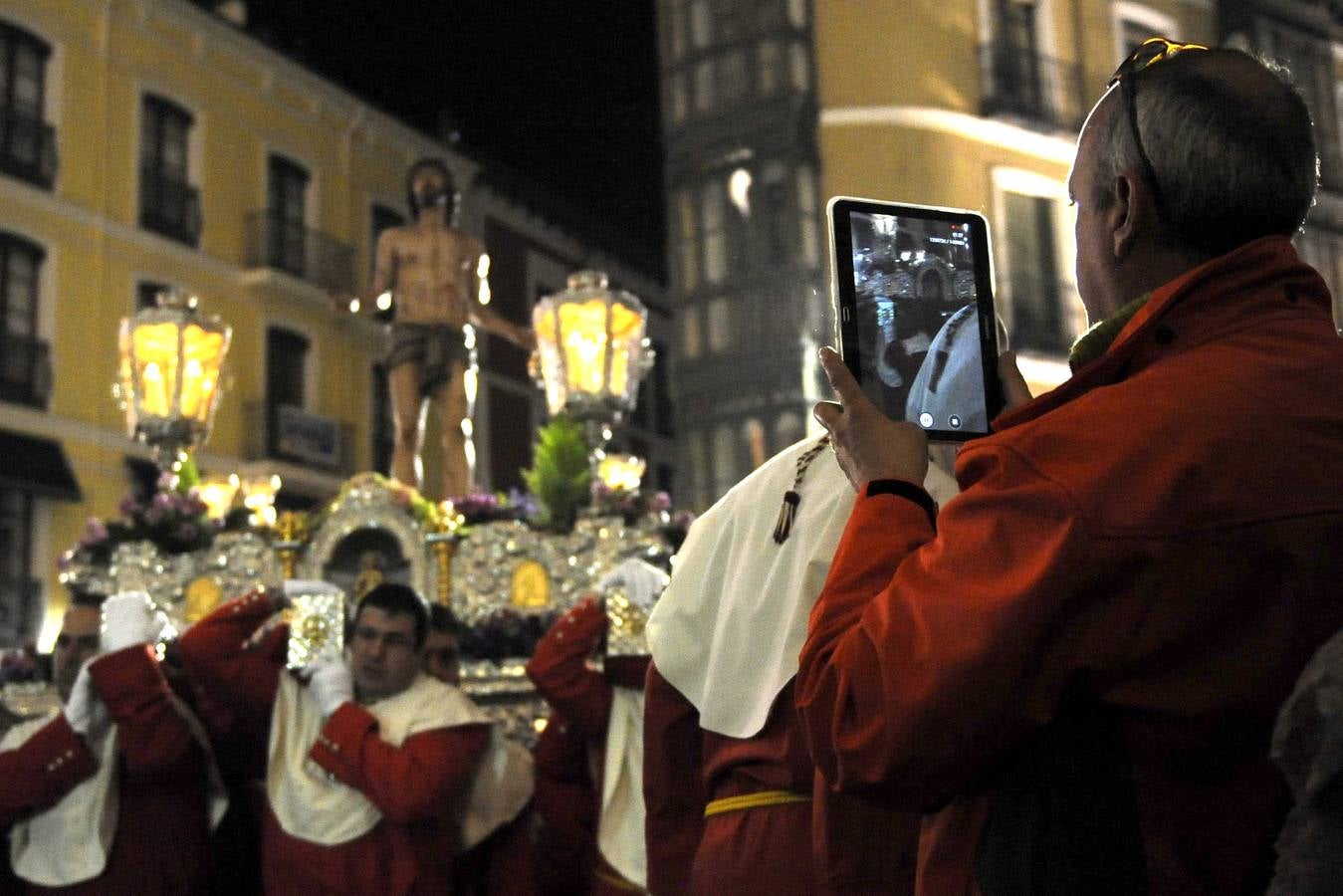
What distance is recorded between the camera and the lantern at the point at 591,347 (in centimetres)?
739

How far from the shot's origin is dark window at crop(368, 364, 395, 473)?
891 inches

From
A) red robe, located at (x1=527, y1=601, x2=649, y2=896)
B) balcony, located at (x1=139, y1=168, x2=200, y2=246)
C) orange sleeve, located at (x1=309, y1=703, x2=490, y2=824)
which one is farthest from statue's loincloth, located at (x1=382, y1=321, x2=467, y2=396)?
balcony, located at (x1=139, y1=168, x2=200, y2=246)

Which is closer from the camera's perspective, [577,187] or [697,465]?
[697,465]

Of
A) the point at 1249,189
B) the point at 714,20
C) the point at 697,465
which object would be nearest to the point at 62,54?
the point at 714,20

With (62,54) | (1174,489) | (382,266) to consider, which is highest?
(62,54)

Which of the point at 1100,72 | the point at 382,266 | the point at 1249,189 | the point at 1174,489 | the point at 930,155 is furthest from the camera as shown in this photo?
the point at 1100,72

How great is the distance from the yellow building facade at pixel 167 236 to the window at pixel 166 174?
24 mm

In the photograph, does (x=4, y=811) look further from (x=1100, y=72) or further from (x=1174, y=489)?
(x=1100, y=72)

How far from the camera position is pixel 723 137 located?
1628 centimetres

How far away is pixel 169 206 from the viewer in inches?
792

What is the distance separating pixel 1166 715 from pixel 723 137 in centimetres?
1517

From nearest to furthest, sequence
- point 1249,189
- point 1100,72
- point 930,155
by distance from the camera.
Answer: point 1249,189 < point 930,155 < point 1100,72

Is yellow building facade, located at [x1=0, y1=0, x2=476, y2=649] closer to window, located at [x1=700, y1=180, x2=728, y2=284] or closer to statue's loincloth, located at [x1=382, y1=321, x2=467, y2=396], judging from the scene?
window, located at [x1=700, y1=180, x2=728, y2=284]

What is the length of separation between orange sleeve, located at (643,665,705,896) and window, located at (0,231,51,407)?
16.3 meters
